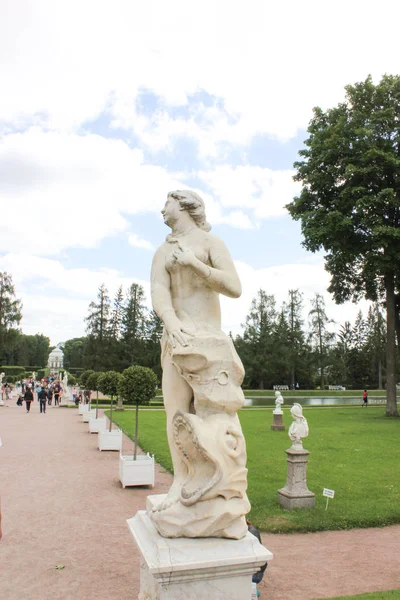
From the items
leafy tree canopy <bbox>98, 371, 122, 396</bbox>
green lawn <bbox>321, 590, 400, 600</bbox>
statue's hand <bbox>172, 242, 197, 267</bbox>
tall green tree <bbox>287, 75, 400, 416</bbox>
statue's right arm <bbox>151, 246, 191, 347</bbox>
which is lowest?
green lawn <bbox>321, 590, 400, 600</bbox>

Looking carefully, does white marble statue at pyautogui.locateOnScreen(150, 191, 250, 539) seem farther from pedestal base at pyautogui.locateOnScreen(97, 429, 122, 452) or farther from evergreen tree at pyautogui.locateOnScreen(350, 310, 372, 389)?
evergreen tree at pyautogui.locateOnScreen(350, 310, 372, 389)

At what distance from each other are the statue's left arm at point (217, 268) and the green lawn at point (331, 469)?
4.87 metres

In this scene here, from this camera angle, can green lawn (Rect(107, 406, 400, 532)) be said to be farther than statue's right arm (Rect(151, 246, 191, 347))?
Yes

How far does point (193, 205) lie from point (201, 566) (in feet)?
9.23

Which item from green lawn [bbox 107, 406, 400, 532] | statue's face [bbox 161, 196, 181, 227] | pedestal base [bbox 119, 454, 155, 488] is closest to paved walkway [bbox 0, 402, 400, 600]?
pedestal base [bbox 119, 454, 155, 488]

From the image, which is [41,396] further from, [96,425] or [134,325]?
[134,325]

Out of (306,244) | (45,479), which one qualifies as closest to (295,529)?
(45,479)

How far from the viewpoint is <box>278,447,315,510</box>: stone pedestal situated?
26.5ft

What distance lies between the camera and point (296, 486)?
8180mm

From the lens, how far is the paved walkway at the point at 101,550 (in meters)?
5.25

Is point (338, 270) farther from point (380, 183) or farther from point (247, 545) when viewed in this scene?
point (247, 545)

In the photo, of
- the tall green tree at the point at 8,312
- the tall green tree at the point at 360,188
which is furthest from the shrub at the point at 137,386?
the tall green tree at the point at 8,312

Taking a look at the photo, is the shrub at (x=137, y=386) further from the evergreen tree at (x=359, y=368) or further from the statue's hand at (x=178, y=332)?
the evergreen tree at (x=359, y=368)

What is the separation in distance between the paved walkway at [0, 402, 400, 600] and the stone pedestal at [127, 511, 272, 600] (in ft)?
6.44
